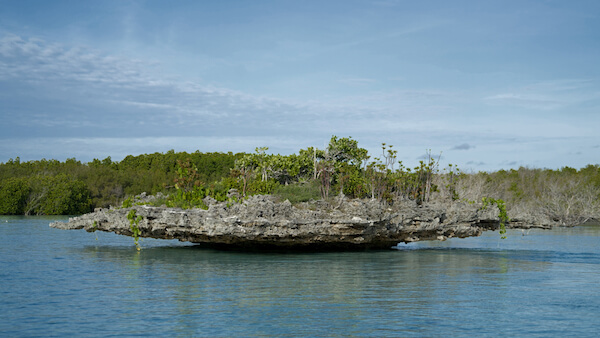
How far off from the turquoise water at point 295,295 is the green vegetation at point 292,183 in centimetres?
352

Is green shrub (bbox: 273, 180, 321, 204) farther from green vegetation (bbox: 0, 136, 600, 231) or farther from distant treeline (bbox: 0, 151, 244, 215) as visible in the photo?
distant treeline (bbox: 0, 151, 244, 215)

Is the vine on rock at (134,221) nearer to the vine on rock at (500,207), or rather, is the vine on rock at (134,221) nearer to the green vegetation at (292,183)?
the green vegetation at (292,183)

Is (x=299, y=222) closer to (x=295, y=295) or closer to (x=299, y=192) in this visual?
(x=299, y=192)

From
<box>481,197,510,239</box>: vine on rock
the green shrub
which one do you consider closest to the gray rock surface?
<box>481,197,510,239</box>: vine on rock

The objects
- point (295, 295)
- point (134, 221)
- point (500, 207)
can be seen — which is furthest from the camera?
point (500, 207)

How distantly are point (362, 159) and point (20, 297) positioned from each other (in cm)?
1852

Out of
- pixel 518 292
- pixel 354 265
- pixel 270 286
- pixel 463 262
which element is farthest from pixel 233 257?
pixel 518 292

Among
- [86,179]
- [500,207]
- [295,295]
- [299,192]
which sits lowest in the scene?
[295,295]

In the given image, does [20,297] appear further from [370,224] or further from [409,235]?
Result: [409,235]

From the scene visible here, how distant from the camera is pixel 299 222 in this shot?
21.7 m

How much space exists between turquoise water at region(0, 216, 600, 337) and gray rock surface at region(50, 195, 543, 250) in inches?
36.6

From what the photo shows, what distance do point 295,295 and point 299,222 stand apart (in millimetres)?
7681

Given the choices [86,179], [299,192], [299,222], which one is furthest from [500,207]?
[86,179]

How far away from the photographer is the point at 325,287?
604 inches
